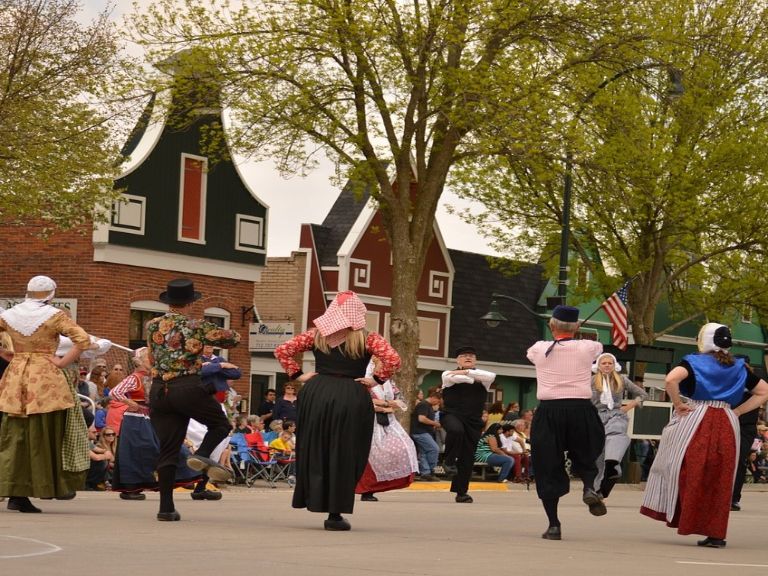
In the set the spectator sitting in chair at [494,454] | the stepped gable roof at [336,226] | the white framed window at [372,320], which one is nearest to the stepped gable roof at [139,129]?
the spectator sitting in chair at [494,454]

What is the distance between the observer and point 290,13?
1266 inches

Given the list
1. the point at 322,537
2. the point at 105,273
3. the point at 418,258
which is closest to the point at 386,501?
the point at 322,537

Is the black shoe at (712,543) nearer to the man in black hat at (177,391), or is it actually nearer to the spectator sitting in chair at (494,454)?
the man in black hat at (177,391)

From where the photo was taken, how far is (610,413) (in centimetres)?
2127

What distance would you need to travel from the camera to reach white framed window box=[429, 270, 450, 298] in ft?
166

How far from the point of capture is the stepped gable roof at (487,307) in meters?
52.0

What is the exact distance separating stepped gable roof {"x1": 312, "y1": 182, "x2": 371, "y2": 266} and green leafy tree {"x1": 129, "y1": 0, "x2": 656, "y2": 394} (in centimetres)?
1368

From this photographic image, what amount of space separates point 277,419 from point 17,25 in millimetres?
8499

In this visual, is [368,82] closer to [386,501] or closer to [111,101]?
[111,101]

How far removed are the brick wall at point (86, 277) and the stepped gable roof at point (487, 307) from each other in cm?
1402

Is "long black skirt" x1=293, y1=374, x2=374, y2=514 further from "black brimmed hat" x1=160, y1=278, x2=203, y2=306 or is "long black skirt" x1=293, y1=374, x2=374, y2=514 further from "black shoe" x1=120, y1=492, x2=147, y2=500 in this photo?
"black shoe" x1=120, y1=492, x2=147, y2=500

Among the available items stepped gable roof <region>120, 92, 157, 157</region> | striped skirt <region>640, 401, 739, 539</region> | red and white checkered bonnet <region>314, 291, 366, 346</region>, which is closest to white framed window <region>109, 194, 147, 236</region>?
stepped gable roof <region>120, 92, 157, 157</region>

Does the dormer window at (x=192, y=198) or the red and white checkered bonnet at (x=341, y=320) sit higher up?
the dormer window at (x=192, y=198)

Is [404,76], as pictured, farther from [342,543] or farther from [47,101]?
[342,543]
